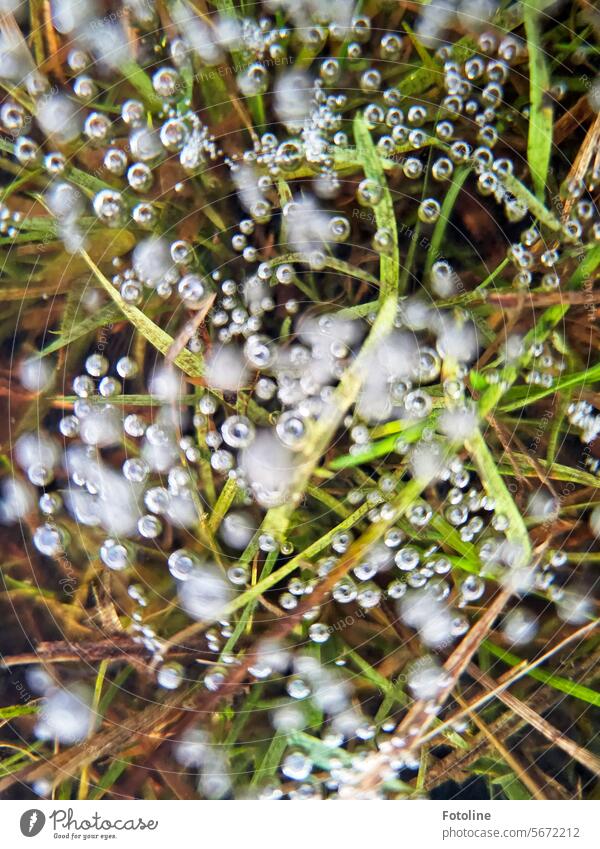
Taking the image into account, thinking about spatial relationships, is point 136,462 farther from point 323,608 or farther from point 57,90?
point 57,90

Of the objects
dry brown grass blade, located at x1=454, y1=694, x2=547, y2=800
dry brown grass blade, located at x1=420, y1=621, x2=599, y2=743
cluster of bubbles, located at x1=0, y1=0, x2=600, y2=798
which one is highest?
cluster of bubbles, located at x1=0, y1=0, x2=600, y2=798

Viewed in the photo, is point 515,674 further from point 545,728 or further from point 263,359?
point 263,359

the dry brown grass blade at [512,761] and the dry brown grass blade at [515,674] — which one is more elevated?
the dry brown grass blade at [515,674]

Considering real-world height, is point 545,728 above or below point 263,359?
below

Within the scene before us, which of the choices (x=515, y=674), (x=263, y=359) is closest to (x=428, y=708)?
(x=515, y=674)
